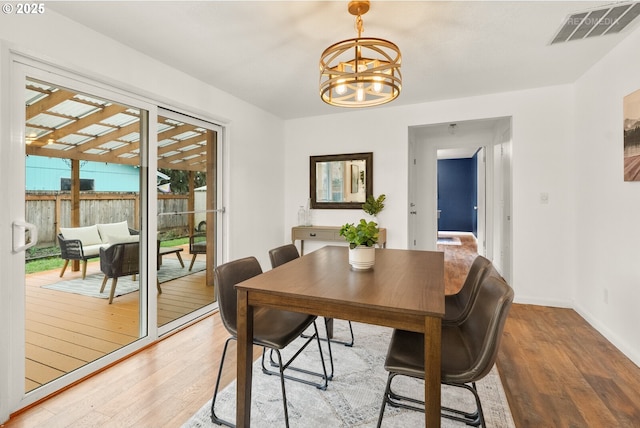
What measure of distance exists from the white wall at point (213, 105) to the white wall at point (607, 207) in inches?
142

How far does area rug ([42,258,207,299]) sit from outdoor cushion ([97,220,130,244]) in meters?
0.30

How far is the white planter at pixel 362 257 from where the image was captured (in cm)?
188

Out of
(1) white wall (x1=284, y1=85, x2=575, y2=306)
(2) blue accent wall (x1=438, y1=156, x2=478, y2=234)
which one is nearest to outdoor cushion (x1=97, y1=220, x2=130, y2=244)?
(1) white wall (x1=284, y1=85, x2=575, y2=306)

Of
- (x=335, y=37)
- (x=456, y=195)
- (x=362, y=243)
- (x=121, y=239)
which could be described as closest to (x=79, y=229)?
(x=121, y=239)

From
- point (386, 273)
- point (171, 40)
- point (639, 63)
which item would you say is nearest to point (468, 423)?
point (386, 273)

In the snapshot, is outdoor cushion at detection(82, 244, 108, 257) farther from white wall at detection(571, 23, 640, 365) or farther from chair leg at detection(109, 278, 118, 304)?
white wall at detection(571, 23, 640, 365)

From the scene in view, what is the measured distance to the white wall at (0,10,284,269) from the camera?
200 cm

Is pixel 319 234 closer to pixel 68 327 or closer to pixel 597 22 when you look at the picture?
pixel 68 327

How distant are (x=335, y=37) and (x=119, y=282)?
2.58 metres

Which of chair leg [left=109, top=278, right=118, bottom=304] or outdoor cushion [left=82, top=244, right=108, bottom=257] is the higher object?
outdoor cushion [left=82, top=244, right=108, bottom=257]

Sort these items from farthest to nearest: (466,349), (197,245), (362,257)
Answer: (197,245), (362,257), (466,349)

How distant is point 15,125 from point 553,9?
343 centimetres

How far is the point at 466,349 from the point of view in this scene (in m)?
1.57

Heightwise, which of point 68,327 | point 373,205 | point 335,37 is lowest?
point 68,327
